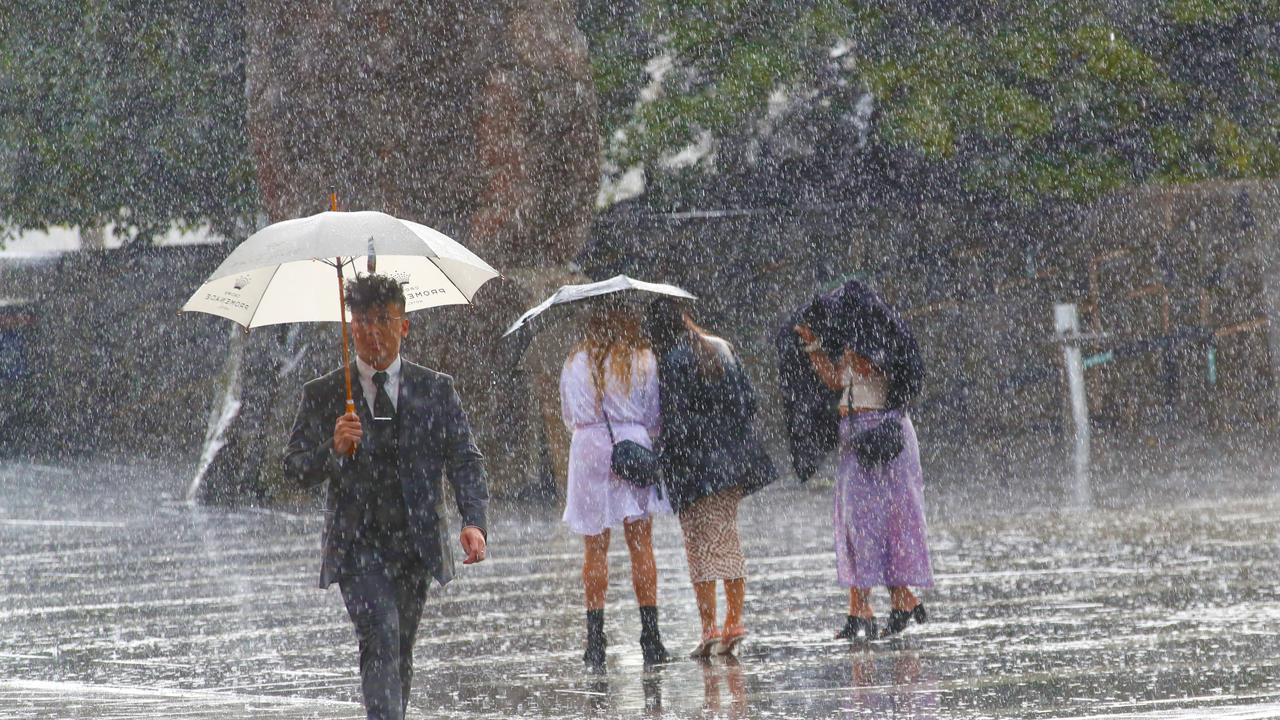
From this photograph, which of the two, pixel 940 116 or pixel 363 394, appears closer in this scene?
pixel 363 394

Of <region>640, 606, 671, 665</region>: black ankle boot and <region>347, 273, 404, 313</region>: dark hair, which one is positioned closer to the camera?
<region>347, 273, 404, 313</region>: dark hair

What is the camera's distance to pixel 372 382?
6.07 metres

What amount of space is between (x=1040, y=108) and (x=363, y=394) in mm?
16362

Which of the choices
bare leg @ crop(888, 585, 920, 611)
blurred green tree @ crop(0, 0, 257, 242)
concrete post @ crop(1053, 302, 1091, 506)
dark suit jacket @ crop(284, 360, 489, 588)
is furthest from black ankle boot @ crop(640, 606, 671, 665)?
blurred green tree @ crop(0, 0, 257, 242)

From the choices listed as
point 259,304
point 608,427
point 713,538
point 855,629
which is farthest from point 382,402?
point 855,629

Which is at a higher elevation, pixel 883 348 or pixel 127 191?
pixel 127 191

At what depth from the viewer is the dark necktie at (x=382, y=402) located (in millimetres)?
6008

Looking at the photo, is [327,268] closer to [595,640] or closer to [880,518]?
[595,640]

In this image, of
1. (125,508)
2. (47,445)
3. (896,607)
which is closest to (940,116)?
(125,508)

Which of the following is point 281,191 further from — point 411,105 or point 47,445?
point 47,445

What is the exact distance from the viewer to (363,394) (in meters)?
6.06

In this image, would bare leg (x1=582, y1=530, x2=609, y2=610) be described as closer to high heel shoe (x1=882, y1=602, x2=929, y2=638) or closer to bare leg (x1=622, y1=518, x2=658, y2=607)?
bare leg (x1=622, y1=518, x2=658, y2=607)

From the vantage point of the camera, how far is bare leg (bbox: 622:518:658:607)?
847 centimetres

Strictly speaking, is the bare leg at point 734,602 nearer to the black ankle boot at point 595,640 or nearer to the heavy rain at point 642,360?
the heavy rain at point 642,360
